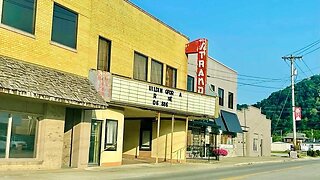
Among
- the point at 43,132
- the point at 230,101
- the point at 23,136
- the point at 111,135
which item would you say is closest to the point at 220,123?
the point at 230,101

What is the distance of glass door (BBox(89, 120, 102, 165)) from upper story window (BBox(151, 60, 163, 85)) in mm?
7148

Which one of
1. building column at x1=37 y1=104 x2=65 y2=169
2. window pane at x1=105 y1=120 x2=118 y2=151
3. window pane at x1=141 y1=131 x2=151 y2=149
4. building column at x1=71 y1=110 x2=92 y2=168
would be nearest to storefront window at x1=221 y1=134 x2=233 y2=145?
window pane at x1=141 y1=131 x2=151 y2=149

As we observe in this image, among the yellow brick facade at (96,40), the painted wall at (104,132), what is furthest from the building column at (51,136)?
the painted wall at (104,132)

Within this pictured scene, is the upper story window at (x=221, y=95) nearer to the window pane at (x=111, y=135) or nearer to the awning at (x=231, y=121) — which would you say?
the awning at (x=231, y=121)

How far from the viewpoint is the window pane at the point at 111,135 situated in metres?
24.2

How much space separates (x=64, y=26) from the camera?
68.3 ft

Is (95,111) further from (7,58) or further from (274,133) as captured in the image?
(274,133)

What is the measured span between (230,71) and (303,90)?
78.7 m

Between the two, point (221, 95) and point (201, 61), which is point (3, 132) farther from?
point (221, 95)

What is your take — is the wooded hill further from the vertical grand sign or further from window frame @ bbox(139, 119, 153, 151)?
window frame @ bbox(139, 119, 153, 151)

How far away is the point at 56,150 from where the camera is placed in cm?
2047

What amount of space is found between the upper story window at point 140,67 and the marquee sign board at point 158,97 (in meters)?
1.56

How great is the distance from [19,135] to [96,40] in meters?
6.81

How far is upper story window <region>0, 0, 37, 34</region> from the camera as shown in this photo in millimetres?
17578
